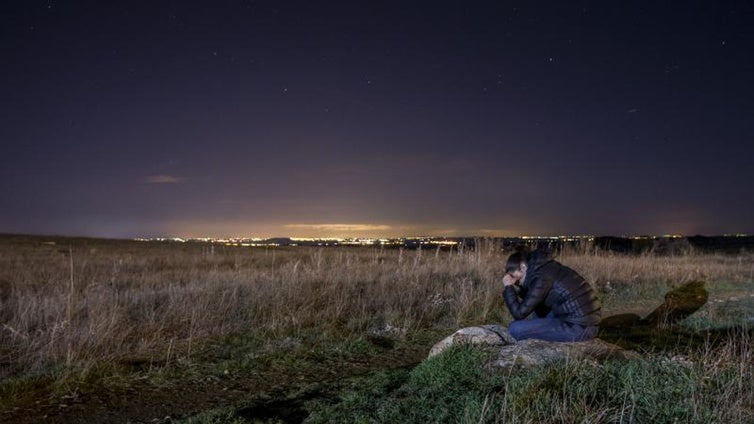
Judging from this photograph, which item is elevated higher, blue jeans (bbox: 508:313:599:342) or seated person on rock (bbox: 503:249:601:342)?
seated person on rock (bbox: 503:249:601:342)

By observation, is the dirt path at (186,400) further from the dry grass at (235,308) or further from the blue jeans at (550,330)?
the blue jeans at (550,330)

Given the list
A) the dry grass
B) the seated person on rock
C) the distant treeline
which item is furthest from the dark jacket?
the distant treeline

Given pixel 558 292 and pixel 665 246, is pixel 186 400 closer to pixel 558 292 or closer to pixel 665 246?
pixel 558 292

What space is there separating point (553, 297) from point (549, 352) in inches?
41.2

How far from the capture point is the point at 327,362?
7160mm

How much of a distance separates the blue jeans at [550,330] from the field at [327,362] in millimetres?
814

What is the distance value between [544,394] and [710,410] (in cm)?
116

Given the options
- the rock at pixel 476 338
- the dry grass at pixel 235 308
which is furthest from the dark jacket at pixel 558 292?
the dry grass at pixel 235 308

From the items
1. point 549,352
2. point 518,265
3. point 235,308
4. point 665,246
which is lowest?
point 549,352

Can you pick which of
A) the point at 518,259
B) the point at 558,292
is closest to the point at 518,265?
the point at 518,259

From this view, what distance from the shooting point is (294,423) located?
182 inches

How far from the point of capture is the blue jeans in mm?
6633

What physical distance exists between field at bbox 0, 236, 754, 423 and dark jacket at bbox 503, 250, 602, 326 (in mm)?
877

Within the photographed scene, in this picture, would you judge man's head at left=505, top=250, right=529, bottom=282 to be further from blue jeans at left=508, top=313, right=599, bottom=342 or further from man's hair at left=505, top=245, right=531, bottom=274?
blue jeans at left=508, top=313, right=599, bottom=342
